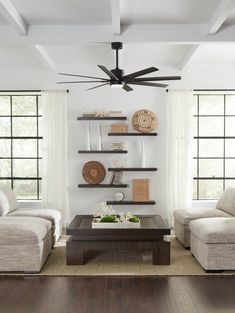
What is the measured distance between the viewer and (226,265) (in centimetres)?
465

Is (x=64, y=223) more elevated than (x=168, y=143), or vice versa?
(x=168, y=143)

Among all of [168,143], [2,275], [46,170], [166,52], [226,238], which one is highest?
[166,52]

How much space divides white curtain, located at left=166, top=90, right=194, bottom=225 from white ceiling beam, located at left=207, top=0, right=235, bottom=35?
2.21m

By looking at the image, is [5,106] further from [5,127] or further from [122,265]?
[122,265]

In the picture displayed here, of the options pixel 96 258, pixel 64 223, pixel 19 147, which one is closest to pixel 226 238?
pixel 96 258

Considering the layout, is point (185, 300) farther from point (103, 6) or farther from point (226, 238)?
point (103, 6)

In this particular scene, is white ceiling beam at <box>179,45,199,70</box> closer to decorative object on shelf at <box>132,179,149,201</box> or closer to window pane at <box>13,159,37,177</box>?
decorative object on shelf at <box>132,179,149,201</box>

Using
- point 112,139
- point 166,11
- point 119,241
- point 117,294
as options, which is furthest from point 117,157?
point 117,294

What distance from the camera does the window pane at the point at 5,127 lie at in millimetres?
7598

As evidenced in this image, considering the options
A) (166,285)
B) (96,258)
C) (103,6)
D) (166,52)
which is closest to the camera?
(166,285)

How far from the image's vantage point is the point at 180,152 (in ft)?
24.1

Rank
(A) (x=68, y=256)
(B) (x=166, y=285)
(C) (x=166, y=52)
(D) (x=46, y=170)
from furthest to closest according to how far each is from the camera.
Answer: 1. (D) (x=46, y=170)
2. (C) (x=166, y=52)
3. (A) (x=68, y=256)
4. (B) (x=166, y=285)

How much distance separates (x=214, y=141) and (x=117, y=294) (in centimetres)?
442

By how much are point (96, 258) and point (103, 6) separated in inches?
121
